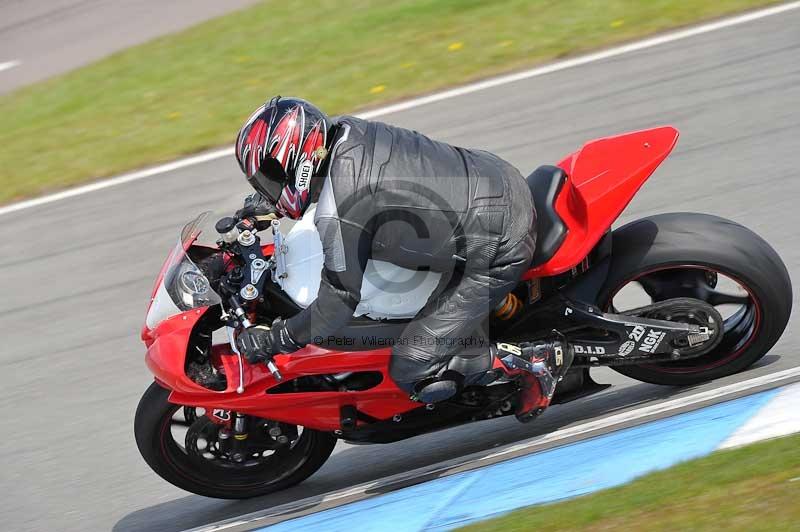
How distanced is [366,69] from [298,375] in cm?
569

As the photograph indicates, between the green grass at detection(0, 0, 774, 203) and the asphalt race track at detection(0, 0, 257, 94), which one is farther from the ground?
the asphalt race track at detection(0, 0, 257, 94)

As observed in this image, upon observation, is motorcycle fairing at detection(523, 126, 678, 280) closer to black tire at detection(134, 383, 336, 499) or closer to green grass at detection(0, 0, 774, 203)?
black tire at detection(134, 383, 336, 499)

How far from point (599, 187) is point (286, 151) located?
139cm

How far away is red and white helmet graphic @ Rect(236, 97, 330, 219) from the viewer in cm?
392

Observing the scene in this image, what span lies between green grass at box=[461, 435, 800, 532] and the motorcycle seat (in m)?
1.00

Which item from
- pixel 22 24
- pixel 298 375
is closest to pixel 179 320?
pixel 298 375

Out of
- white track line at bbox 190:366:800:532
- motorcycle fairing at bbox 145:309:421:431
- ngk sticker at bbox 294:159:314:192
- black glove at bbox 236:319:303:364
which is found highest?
ngk sticker at bbox 294:159:314:192

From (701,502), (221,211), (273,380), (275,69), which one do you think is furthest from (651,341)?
(275,69)

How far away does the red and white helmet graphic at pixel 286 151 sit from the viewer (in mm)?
3922

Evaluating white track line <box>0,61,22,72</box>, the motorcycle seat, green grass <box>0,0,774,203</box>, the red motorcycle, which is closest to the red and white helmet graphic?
the red motorcycle

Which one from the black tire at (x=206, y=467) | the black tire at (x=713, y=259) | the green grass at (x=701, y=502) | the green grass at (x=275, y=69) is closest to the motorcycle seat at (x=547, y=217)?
the black tire at (x=713, y=259)

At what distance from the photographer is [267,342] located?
415cm

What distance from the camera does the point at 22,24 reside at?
1285cm

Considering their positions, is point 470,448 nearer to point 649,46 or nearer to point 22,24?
point 649,46
